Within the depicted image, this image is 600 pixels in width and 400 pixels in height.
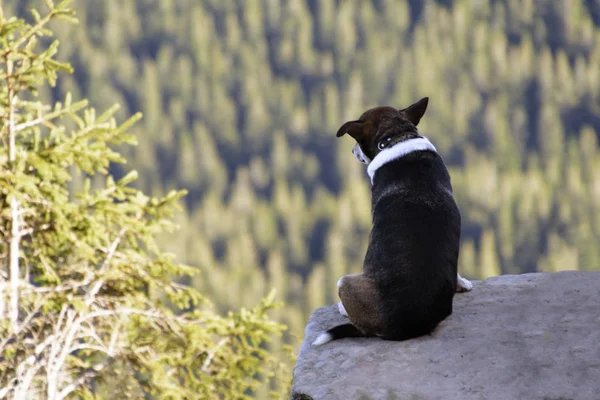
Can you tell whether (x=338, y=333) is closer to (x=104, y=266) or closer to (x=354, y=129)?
(x=354, y=129)

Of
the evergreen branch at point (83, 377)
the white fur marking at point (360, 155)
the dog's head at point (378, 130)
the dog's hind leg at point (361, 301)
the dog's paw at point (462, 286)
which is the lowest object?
the evergreen branch at point (83, 377)

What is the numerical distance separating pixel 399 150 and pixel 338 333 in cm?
132

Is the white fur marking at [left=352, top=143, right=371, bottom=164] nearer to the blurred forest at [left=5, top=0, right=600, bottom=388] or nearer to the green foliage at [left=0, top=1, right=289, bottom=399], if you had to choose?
the green foliage at [left=0, top=1, right=289, bottom=399]

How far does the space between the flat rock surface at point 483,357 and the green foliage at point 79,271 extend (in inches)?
143

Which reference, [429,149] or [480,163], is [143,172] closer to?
[480,163]

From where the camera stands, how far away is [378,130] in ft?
Answer: 19.2

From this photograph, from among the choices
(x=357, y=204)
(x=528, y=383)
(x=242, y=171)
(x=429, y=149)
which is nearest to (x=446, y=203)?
(x=429, y=149)

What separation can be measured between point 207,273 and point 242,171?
73.3 ft

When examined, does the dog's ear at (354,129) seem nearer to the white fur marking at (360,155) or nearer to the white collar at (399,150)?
the white fur marking at (360,155)

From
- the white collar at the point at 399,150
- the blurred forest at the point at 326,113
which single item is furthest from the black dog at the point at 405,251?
the blurred forest at the point at 326,113

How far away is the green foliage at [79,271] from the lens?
8.26 m

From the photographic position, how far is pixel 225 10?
4656 inches

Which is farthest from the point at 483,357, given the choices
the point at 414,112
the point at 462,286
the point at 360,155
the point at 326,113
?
the point at 326,113

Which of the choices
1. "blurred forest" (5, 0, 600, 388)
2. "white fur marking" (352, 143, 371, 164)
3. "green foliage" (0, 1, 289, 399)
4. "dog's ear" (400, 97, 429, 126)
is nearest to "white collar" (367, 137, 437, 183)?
"white fur marking" (352, 143, 371, 164)
